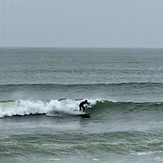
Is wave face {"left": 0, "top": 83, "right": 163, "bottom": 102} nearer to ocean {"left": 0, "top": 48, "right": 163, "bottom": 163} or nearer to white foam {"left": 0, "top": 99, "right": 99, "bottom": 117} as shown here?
ocean {"left": 0, "top": 48, "right": 163, "bottom": 163}

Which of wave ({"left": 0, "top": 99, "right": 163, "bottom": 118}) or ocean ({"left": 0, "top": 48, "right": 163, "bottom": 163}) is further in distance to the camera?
wave ({"left": 0, "top": 99, "right": 163, "bottom": 118})

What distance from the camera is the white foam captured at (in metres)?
24.3

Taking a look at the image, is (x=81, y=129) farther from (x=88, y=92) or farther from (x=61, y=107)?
(x=88, y=92)

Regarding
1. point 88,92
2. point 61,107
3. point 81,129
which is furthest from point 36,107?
point 88,92

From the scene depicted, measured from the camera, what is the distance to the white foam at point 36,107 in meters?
24.3

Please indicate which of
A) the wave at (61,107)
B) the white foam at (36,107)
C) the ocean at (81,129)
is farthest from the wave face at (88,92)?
the white foam at (36,107)

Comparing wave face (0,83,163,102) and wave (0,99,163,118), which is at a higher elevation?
wave face (0,83,163,102)

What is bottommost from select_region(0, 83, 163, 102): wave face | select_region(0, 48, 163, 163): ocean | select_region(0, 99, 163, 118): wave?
select_region(0, 48, 163, 163): ocean

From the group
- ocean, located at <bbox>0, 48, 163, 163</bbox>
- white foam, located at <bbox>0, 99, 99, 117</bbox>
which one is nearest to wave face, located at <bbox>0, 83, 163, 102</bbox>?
ocean, located at <bbox>0, 48, 163, 163</bbox>

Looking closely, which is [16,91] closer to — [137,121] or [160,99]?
[160,99]

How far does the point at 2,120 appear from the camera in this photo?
2216 centimetres

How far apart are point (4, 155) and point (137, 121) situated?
30.7ft

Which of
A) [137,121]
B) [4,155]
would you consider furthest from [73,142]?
[137,121]

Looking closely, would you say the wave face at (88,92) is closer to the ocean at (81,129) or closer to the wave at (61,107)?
the ocean at (81,129)
